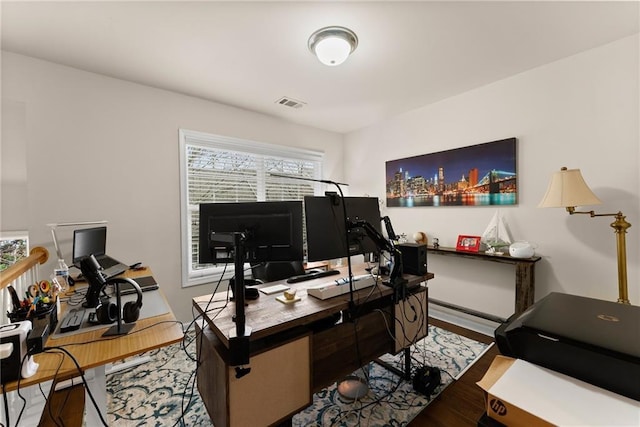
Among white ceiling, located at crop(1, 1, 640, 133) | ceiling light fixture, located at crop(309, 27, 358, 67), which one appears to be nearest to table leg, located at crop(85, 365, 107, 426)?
white ceiling, located at crop(1, 1, 640, 133)

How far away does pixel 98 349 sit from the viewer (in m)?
1.11

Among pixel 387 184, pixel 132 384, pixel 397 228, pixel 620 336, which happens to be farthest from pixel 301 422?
pixel 387 184

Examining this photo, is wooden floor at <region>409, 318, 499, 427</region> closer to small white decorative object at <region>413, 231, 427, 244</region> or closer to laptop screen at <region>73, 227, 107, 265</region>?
small white decorative object at <region>413, 231, 427, 244</region>

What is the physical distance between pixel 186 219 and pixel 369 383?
245 centimetres

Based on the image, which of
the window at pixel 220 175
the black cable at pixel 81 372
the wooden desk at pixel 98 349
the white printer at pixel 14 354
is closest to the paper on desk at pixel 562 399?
the wooden desk at pixel 98 349

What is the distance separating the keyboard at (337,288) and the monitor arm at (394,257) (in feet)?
0.47

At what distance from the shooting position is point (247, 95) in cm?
289

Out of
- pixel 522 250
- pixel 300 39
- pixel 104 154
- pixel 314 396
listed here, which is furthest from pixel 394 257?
pixel 104 154

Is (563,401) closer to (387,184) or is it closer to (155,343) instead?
(155,343)

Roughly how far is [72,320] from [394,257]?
6.04 feet

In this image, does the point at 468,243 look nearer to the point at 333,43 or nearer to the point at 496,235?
the point at 496,235

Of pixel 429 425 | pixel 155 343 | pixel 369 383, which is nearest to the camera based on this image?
pixel 155 343

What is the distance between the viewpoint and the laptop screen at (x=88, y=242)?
206 cm

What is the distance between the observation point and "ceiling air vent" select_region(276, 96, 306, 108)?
301 cm
